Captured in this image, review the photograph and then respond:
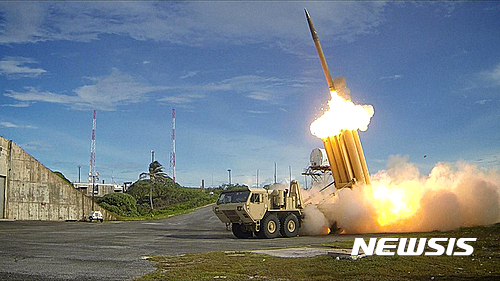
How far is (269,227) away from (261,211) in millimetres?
986

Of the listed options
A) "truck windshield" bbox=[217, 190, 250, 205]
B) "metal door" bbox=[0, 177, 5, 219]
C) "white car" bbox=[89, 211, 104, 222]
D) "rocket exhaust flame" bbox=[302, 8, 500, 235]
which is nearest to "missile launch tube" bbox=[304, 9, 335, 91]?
"rocket exhaust flame" bbox=[302, 8, 500, 235]

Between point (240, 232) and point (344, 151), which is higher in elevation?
point (344, 151)

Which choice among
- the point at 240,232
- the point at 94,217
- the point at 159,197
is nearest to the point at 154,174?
the point at 159,197

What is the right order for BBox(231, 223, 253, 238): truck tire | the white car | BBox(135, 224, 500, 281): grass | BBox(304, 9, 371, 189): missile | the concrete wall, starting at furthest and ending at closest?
1. the white car
2. the concrete wall
3. BBox(304, 9, 371, 189): missile
4. BBox(231, 223, 253, 238): truck tire
5. BBox(135, 224, 500, 281): grass

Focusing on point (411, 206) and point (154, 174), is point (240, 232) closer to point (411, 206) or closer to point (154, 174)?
point (411, 206)

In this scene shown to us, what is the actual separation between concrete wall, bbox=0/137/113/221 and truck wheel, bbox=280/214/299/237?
105 ft

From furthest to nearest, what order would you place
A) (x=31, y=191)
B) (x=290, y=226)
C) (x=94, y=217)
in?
(x=94, y=217)
(x=31, y=191)
(x=290, y=226)

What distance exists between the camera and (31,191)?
49406mm

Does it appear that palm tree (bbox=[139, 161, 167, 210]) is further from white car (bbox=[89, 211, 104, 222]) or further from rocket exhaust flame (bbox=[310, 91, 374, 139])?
rocket exhaust flame (bbox=[310, 91, 374, 139])

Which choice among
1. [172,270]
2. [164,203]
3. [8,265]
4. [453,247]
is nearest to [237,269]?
[172,270]

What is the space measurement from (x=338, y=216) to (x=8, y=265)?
19311 mm

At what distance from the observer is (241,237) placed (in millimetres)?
27359

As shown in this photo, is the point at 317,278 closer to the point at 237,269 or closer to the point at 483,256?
the point at 237,269

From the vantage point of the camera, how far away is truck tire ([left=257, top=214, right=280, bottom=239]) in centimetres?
2612
